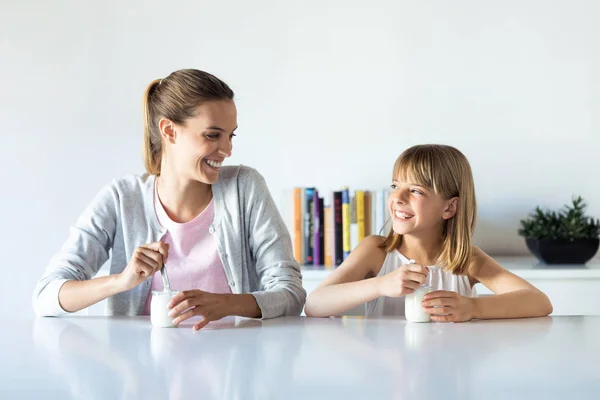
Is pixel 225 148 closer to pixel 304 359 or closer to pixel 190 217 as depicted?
pixel 190 217

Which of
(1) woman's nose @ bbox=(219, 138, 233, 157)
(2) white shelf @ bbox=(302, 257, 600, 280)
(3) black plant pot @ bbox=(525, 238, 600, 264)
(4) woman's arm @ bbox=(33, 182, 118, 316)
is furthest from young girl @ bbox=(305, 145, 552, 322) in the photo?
(3) black plant pot @ bbox=(525, 238, 600, 264)

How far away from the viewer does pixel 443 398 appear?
37.9 inches

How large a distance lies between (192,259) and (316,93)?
4.97 ft

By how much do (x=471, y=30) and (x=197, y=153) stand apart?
5.77 feet

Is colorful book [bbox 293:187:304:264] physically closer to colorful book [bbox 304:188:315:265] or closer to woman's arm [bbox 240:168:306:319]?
colorful book [bbox 304:188:315:265]

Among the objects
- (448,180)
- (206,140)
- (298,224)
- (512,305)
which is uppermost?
(206,140)

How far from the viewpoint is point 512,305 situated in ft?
5.44

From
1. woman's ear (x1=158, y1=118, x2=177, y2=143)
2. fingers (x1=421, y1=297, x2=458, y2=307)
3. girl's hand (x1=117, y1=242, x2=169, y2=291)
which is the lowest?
fingers (x1=421, y1=297, x2=458, y2=307)

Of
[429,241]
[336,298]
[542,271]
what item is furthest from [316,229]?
[336,298]

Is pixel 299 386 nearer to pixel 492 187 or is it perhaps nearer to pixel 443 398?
pixel 443 398

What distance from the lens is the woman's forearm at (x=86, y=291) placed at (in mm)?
1673

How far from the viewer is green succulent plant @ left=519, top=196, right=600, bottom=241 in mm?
2959

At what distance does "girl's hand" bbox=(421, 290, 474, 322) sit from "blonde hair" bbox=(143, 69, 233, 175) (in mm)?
719

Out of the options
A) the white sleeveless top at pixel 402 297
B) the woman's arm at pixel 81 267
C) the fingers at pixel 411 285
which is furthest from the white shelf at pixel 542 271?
the fingers at pixel 411 285
